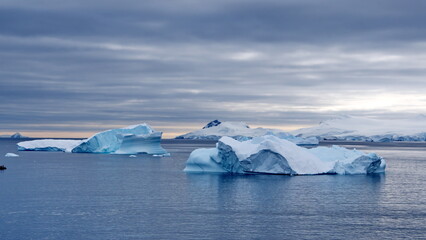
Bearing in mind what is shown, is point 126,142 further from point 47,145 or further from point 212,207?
point 212,207

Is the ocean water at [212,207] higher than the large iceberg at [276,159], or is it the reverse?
the large iceberg at [276,159]

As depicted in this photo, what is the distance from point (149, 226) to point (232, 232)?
3314 mm

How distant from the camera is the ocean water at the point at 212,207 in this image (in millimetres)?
21047

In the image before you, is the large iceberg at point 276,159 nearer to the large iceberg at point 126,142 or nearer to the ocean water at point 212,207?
the ocean water at point 212,207

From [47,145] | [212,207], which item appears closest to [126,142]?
[47,145]

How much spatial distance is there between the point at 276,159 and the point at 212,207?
51.1ft

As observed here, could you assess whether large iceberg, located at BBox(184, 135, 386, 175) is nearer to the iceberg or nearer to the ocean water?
the ocean water

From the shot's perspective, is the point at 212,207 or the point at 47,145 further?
the point at 47,145

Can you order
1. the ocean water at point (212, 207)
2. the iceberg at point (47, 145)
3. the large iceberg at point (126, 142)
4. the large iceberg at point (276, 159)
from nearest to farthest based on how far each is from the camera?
the ocean water at point (212, 207) → the large iceberg at point (276, 159) → the large iceberg at point (126, 142) → the iceberg at point (47, 145)

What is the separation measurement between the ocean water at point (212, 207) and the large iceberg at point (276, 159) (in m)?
1.24

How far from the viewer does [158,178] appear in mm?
41875

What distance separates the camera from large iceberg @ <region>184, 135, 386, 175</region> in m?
40.9

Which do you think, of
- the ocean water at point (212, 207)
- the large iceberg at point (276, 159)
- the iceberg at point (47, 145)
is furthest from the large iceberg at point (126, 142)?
the ocean water at point (212, 207)

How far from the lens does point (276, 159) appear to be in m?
41.6
